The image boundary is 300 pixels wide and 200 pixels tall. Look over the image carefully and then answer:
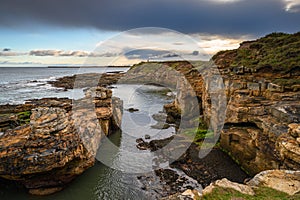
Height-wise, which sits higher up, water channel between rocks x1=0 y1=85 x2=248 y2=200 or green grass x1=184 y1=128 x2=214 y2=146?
green grass x1=184 y1=128 x2=214 y2=146

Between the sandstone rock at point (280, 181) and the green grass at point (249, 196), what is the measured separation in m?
0.48

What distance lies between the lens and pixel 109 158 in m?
26.0

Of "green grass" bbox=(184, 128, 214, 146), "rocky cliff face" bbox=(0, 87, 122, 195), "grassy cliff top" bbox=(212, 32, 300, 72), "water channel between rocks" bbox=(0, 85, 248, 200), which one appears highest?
"grassy cliff top" bbox=(212, 32, 300, 72)

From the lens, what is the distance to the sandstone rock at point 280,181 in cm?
1112

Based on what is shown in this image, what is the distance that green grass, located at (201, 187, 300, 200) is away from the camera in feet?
34.0

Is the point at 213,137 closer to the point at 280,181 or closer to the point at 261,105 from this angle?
the point at 261,105

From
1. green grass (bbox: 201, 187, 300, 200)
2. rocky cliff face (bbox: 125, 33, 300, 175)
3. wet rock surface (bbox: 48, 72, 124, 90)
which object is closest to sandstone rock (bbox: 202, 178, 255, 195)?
green grass (bbox: 201, 187, 300, 200)

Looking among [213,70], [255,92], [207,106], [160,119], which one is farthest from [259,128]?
[160,119]

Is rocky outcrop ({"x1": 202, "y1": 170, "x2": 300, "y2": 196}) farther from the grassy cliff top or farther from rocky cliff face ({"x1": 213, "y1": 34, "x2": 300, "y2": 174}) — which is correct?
the grassy cliff top

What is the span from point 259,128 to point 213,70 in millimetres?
14673

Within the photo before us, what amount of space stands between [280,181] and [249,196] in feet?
7.89

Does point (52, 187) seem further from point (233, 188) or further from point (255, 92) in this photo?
point (255, 92)

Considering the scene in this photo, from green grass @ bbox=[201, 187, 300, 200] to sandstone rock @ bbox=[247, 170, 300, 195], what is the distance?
48 centimetres

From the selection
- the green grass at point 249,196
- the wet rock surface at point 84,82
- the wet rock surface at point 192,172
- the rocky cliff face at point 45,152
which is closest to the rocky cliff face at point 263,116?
the wet rock surface at point 192,172
